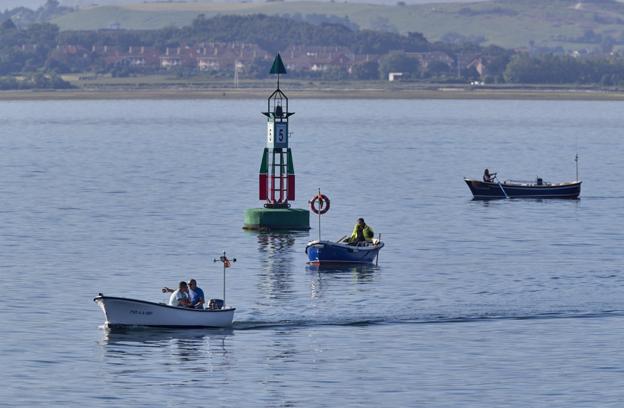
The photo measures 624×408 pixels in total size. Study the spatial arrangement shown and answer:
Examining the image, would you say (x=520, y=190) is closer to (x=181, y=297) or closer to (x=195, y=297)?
(x=195, y=297)

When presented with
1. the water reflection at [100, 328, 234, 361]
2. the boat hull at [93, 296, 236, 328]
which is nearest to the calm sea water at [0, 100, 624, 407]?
the water reflection at [100, 328, 234, 361]

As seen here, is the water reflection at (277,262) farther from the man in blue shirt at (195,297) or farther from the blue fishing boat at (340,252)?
the man in blue shirt at (195,297)

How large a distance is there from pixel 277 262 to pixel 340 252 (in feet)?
15.7

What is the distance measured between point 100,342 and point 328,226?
40.8m

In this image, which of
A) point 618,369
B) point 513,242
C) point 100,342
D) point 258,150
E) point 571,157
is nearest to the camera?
point 618,369

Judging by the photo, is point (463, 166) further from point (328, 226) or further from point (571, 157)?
point (328, 226)

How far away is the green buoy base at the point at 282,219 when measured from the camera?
299 ft

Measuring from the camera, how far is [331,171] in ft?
511

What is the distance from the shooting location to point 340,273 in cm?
7475

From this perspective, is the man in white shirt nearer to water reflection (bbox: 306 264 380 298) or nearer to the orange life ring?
water reflection (bbox: 306 264 380 298)

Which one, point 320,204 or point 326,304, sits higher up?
point 320,204

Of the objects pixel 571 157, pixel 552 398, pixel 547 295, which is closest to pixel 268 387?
pixel 552 398

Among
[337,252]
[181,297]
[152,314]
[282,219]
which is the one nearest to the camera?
[152,314]

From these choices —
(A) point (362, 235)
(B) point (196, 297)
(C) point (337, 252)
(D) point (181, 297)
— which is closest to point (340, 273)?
(C) point (337, 252)
